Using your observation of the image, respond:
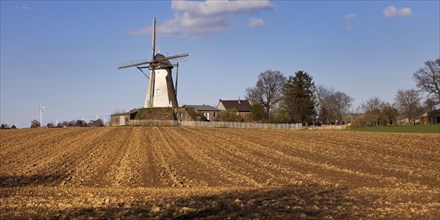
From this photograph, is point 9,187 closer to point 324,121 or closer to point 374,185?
point 374,185

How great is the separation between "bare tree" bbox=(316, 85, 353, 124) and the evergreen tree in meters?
16.5

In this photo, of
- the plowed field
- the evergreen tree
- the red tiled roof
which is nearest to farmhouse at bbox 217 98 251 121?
the red tiled roof

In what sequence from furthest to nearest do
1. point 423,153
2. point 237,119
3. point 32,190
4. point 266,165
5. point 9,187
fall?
point 237,119
point 423,153
point 266,165
point 9,187
point 32,190

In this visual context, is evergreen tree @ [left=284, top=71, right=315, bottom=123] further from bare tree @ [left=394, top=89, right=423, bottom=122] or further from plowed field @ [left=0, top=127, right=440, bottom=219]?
plowed field @ [left=0, top=127, right=440, bottom=219]

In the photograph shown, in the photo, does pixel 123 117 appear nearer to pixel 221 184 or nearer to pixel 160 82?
pixel 160 82

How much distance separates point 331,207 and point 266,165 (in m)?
11.3

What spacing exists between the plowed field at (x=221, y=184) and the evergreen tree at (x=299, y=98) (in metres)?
76.1

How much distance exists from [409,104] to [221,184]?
401ft

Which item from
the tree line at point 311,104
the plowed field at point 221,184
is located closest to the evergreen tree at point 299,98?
the tree line at point 311,104

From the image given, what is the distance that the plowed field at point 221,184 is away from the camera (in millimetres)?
10891

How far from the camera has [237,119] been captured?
102m

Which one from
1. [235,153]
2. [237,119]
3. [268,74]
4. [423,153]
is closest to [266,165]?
[235,153]

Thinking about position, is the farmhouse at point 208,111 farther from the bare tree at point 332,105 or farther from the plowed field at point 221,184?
the plowed field at point 221,184

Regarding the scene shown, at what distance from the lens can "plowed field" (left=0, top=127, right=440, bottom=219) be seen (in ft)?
35.7
